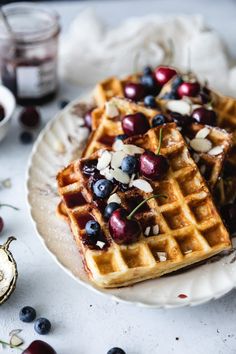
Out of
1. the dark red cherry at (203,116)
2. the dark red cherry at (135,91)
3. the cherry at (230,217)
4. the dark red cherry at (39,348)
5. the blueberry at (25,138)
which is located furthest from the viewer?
the blueberry at (25,138)

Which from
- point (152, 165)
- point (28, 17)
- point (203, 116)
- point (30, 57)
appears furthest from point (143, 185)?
point (28, 17)

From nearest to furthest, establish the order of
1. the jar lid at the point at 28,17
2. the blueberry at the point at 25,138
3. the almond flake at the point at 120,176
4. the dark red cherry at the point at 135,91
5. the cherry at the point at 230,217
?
the almond flake at the point at 120,176
the cherry at the point at 230,217
the dark red cherry at the point at 135,91
the blueberry at the point at 25,138
the jar lid at the point at 28,17

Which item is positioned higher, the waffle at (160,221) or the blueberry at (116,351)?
the waffle at (160,221)

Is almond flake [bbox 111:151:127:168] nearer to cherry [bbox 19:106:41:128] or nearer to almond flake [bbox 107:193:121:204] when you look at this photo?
almond flake [bbox 107:193:121:204]

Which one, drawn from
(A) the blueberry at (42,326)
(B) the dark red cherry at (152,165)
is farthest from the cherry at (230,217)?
(A) the blueberry at (42,326)

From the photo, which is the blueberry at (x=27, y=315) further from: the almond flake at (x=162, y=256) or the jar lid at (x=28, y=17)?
the jar lid at (x=28, y=17)

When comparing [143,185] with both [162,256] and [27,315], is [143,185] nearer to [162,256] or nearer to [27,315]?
[162,256]

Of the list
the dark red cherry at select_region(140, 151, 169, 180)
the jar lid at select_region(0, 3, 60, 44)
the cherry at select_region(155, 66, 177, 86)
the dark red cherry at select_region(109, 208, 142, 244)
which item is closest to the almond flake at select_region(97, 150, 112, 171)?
the dark red cherry at select_region(140, 151, 169, 180)
